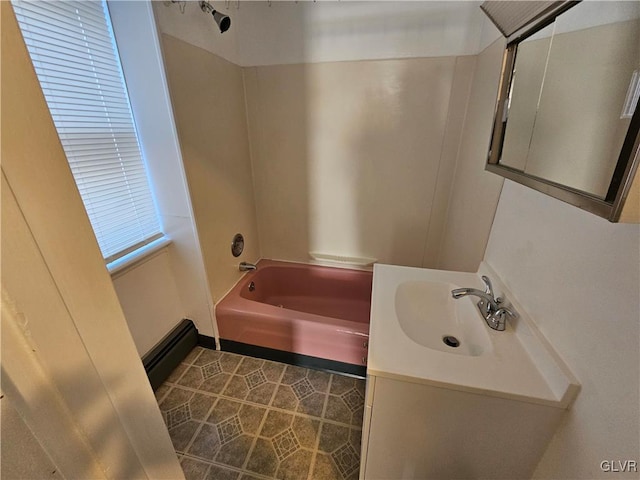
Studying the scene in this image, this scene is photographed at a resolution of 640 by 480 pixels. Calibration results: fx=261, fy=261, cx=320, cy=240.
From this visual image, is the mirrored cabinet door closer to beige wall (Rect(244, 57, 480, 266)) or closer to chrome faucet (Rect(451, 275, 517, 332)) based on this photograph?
chrome faucet (Rect(451, 275, 517, 332))

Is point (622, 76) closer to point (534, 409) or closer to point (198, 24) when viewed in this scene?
point (534, 409)

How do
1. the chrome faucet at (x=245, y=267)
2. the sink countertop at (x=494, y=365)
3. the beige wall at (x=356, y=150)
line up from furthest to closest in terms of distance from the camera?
the chrome faucet at (x=245, y=267) → the beige wall at (x=356, y=150) → the sink countertop at (x=494, y=365)

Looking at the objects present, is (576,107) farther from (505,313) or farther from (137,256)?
(137,256)

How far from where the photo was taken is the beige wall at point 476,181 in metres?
1.19

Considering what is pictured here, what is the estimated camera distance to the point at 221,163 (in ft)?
5.44

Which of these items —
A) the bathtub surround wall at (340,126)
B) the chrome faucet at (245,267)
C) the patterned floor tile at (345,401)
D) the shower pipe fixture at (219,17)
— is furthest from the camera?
the chrome faucet at (245,267)

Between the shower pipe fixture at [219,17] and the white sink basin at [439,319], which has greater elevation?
the shower pipe fixture at [219,17]

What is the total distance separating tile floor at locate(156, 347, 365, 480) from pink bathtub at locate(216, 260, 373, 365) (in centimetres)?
17

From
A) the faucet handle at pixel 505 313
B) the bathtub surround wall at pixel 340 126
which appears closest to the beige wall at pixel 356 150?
the bathtub surround wall at pixel 340 126

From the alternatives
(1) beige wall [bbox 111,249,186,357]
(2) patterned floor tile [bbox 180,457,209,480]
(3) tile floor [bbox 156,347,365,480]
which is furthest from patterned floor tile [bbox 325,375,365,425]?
(1) beige wall [bbox 111,249,186,357]

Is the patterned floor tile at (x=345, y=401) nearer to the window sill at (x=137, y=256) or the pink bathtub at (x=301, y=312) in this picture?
the pink bathtub at (x=301, y=312)

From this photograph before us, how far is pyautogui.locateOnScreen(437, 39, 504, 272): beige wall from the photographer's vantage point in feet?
3.91

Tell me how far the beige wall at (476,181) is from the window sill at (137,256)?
1.67 m

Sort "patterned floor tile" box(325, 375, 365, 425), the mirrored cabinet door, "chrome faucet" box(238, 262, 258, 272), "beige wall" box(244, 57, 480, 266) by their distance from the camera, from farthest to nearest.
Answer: "chrome faucet" box(238, 262, 258, 272), "beige wall" box(244, 57, 480, 266), "patterned floor tile" box(325, 375, 365, 425), the mirrored cabinet door
